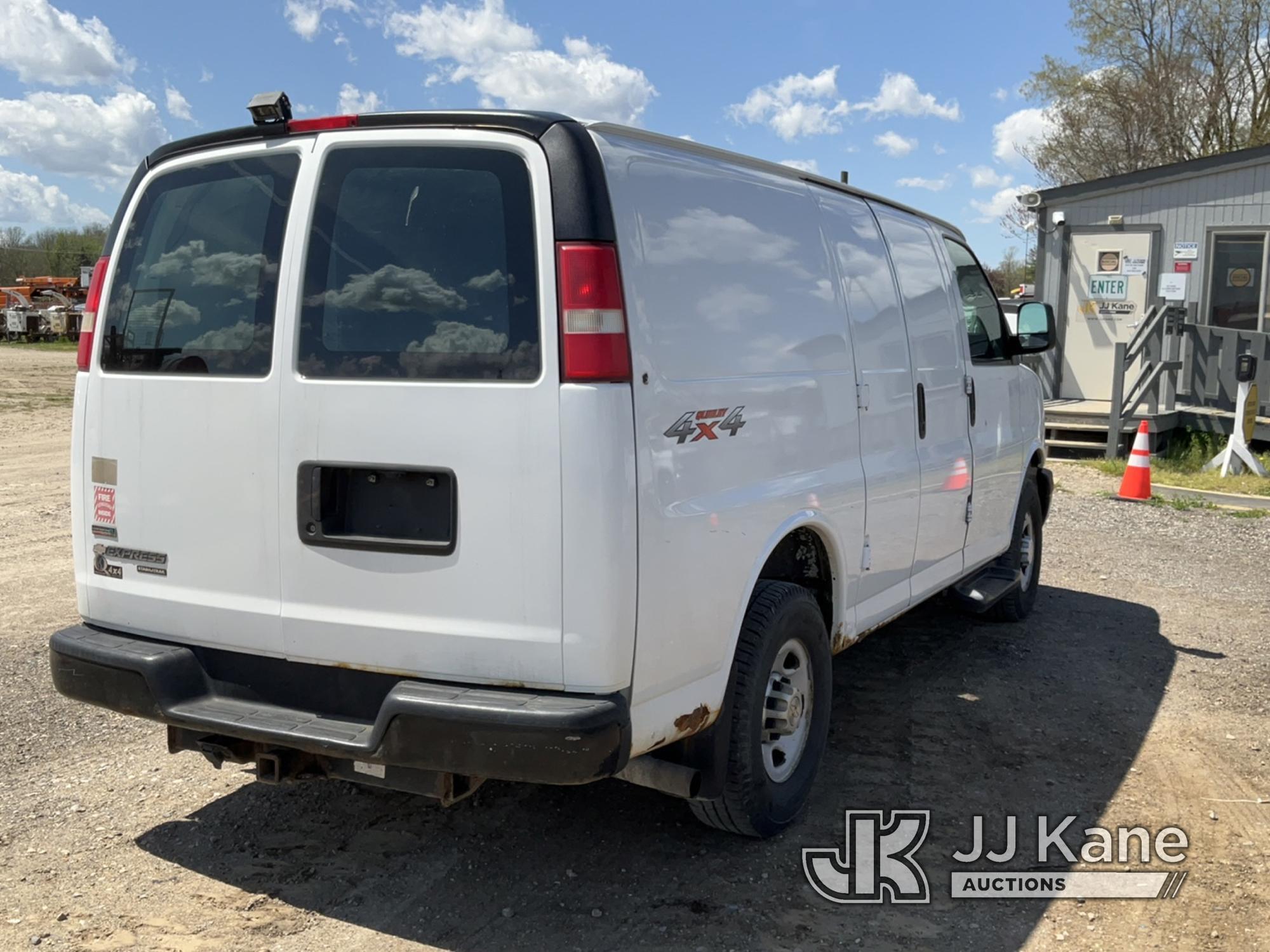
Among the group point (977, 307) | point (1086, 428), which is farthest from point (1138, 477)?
point (977, 307)

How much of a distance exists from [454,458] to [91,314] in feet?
5.05

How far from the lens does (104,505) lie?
3.63m

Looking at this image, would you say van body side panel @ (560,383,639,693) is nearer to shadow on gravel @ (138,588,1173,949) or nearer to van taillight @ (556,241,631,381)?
van taillight @ (556,241,631,381)

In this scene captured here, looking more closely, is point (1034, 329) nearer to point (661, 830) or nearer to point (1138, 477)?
point (661, 830)

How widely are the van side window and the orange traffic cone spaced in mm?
5595

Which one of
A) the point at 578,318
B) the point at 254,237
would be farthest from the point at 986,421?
the point at 254,237

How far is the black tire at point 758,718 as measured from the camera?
12.1ft

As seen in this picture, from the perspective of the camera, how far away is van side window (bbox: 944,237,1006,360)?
5.85 metres

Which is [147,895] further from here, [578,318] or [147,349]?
[578,318]

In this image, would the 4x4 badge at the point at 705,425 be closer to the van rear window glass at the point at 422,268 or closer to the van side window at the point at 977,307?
the van rear window glass at the point at 422,268

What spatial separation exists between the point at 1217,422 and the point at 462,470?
13.0 meters

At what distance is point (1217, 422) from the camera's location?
45.3 ft

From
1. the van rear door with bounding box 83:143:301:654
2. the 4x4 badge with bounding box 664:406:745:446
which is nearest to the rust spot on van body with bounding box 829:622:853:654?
the 4x4 badge with bounding box 664:406:745:446

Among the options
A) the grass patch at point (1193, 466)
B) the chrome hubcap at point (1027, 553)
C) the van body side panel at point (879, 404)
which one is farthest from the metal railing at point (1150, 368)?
the van body side panel at point (879, 404)
